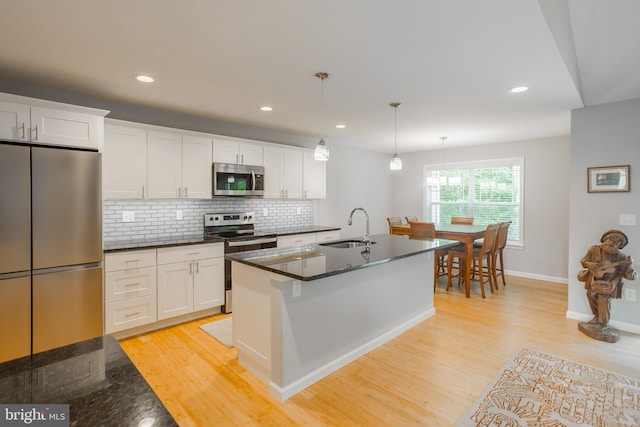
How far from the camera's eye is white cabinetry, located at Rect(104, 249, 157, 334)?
122 inches

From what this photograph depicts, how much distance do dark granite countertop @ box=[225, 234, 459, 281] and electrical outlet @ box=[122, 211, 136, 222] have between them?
1.55 metres

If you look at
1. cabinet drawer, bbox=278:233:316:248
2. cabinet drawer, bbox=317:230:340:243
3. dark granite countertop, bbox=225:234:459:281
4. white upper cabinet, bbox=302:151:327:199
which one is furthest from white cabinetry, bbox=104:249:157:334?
white upper cabinet, bbox=302:151:327:199

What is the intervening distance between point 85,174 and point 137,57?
1.16m

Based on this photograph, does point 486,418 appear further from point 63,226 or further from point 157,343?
point 63,226

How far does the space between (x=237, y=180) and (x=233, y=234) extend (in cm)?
71

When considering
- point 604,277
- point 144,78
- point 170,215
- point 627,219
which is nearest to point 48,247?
point 170,215

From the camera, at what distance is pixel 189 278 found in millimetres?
3594

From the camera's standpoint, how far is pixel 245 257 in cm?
264

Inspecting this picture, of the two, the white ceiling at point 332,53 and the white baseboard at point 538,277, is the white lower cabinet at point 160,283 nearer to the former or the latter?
the white ceiling at point 332,53

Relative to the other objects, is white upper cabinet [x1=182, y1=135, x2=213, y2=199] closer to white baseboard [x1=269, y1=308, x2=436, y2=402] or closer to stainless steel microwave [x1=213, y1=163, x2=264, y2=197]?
stainless steel microwave [x1=213, y1=163, x2=264, y2=197]

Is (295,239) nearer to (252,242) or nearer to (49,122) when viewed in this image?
(252,242)

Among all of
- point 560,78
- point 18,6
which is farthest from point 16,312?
point 560,78

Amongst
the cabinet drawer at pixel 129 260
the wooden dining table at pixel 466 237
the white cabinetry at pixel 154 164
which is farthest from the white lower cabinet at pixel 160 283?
the wooden dining table at pixel 466 237

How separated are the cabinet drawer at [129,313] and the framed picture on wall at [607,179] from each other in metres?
4.87
